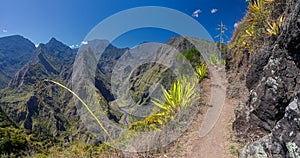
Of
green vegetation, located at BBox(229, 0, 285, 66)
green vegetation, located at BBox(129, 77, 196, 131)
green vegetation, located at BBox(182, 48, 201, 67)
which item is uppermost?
green vegetation, located at BBox(182, 48, 201, 67)

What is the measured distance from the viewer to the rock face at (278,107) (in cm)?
227

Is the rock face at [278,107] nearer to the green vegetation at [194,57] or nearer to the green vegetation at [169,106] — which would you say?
the green vegetation at [169,106]

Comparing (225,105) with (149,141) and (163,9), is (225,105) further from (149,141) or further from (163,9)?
(163,9)

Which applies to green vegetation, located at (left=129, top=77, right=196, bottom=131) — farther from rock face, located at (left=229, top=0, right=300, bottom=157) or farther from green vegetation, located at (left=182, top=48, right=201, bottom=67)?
green vegetation, located at (left=182, top=48, right=201, bottom=67)

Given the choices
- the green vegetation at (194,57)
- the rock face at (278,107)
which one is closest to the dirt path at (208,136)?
the rock face at (278,107)

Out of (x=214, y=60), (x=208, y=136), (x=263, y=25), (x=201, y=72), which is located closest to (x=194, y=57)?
(x=201, y=72)

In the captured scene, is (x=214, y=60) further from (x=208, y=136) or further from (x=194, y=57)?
(x=208, y=136)

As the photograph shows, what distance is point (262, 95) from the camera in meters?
3.57

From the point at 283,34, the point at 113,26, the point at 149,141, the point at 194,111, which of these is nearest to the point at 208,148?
the point at 149,141

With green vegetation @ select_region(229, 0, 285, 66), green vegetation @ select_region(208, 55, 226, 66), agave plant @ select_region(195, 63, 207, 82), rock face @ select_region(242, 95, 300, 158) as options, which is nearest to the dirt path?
rock face @ select_region(242, 95, 300, 158)

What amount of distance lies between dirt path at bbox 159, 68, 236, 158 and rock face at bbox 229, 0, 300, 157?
52 centimetres

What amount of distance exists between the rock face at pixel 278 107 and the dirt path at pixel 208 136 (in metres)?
0.52

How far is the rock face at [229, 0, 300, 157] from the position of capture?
2268 mm

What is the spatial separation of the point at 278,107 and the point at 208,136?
6.28 ft
